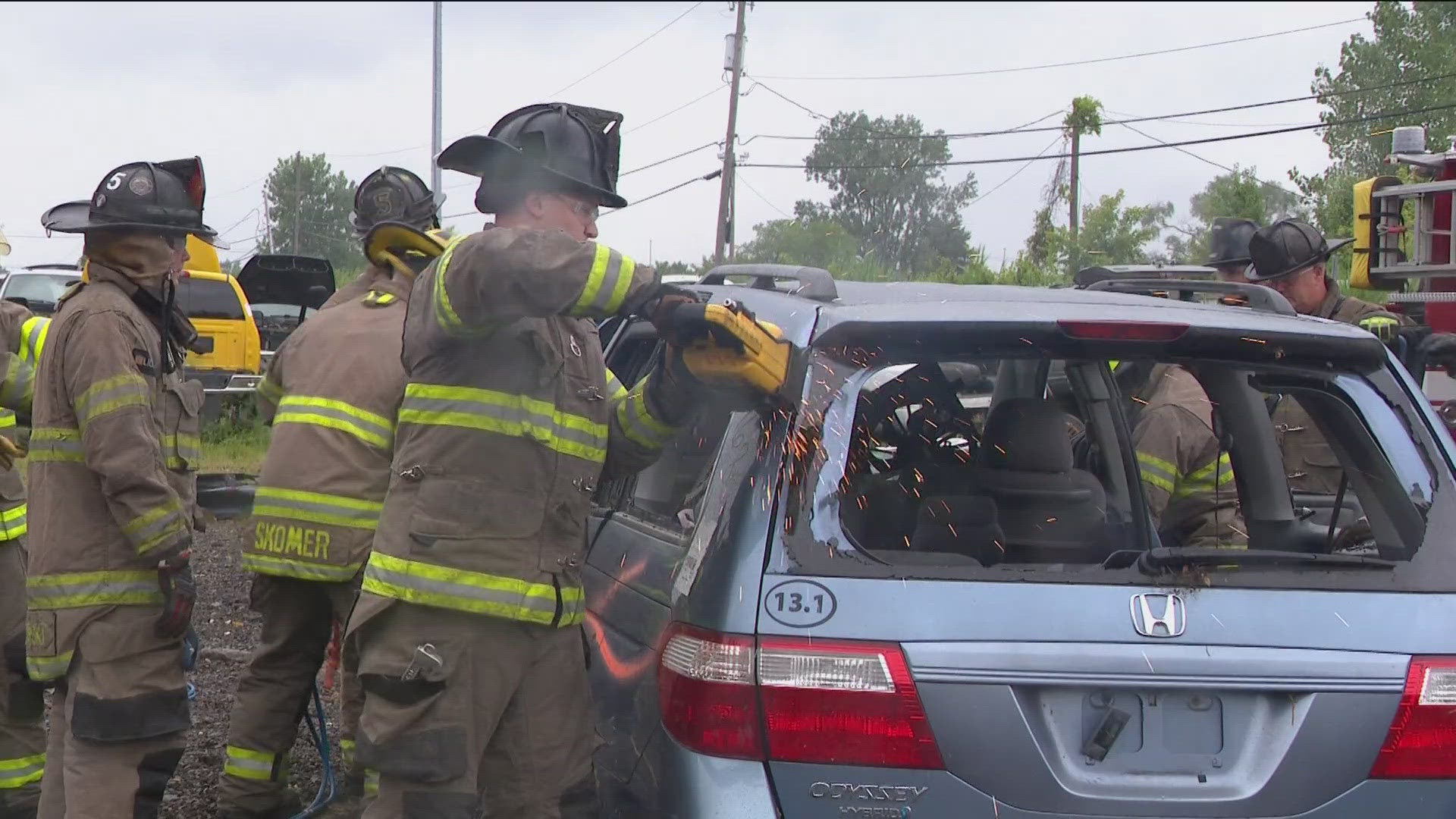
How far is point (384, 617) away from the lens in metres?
2.96

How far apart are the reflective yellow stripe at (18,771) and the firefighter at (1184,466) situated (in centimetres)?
344

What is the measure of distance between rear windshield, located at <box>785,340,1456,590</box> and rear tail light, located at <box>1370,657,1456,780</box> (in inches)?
6.4

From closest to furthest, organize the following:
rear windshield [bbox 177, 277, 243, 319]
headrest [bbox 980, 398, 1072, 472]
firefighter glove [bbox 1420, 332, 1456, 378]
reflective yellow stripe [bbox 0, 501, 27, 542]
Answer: headrest [bbox 980, 398, 1072, 472]
firefighter glove [bbox 1420, 332, 1456, 378]
reflective yellow stripe [bbox 0, 501, 27, 542]
rear windshield [bbox 177, 277, 243, 319]

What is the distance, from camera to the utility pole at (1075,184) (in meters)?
33.0

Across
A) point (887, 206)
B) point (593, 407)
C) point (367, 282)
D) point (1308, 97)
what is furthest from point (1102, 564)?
point (887, 206)

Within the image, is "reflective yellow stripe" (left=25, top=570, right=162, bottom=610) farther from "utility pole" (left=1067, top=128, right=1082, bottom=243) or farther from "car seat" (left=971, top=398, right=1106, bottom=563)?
"utility pole" (left=1067, top=128, right=1082, bottom=243)

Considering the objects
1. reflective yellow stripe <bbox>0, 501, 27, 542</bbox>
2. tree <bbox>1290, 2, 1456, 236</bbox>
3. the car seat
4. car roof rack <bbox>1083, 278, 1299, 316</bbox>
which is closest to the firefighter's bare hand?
reflective yellow stripe <bbox>0, 501, 27, 542</bbox>

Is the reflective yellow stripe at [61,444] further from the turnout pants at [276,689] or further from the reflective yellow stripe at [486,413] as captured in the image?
the reflective yellow stripe at [486,413]

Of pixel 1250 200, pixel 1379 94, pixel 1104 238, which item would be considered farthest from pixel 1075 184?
pixel 1379 94

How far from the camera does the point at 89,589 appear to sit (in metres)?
3.84

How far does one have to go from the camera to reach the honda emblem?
2.45 meters

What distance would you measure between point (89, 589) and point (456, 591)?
4.85 ft

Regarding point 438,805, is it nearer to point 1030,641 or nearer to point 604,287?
point 604,287

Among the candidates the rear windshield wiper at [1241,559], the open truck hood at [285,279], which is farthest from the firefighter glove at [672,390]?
the open truck hood at [285,279]
